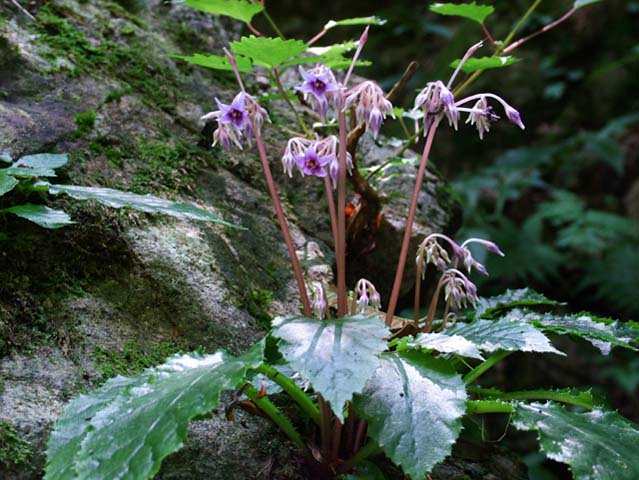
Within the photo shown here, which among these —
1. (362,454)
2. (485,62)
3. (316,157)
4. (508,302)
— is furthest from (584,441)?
(485,62)

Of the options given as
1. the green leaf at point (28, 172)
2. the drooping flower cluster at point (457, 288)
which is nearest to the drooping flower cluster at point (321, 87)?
the drooping flower cluster at point (457, 288)

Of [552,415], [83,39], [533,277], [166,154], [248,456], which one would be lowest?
[533,277]

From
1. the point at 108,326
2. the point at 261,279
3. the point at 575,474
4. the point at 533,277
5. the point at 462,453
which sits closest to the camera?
the point at 575,474

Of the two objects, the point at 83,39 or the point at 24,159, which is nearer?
Result: the point at 24,159

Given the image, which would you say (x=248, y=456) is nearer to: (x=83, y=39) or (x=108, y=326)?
(x=108, y=326)

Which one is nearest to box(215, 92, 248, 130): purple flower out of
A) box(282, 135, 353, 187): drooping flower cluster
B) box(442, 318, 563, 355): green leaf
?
box(282, 135, 353, 187): drooping flower cluster

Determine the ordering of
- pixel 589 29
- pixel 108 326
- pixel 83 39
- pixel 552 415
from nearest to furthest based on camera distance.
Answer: pixel 552 415
pixel 108 326
pixel 83 39
pixel 589 29

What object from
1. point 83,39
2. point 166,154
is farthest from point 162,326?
point 83,39
